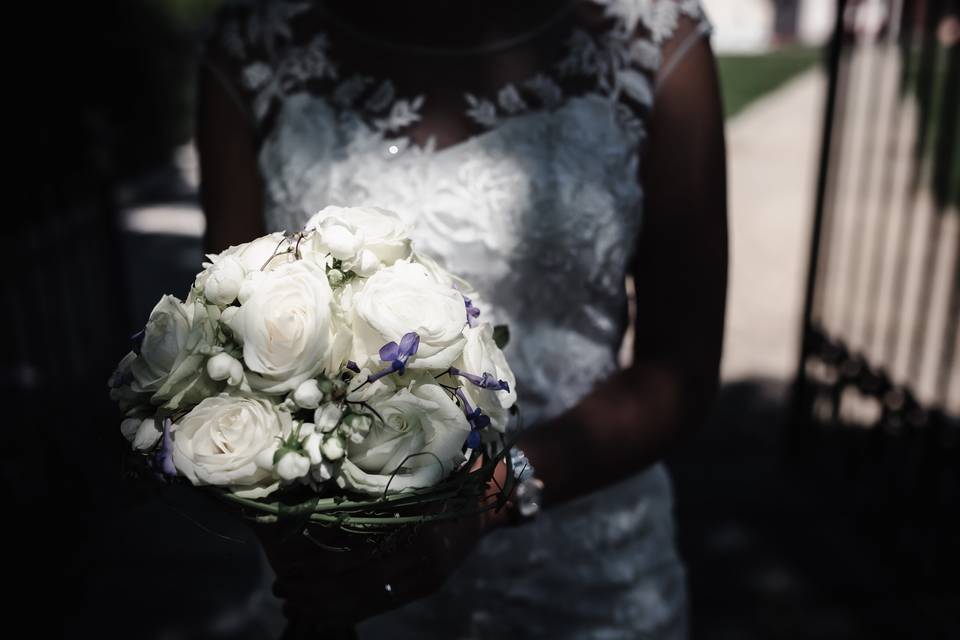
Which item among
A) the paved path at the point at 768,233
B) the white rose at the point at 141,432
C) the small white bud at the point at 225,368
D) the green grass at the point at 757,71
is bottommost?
the green grass at the point at 757,71

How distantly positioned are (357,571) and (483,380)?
1.29 ft

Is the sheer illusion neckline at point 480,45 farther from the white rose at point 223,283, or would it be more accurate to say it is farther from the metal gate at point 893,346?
the metal gate at point 893,346

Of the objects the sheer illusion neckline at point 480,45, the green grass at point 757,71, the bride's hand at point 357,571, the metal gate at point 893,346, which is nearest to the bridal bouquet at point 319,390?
the bride's hand at point 357,571

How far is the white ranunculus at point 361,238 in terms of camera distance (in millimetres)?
1189

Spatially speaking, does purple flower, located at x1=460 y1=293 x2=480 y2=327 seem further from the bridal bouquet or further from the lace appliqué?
the lace appliqué

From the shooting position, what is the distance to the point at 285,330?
3.60 feet

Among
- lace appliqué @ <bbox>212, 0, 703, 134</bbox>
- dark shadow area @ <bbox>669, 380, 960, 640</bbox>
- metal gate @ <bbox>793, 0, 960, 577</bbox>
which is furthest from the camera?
metal gate @ <bbox>793, 0, 960, 577</bbox>

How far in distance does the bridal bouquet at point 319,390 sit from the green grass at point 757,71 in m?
16.4

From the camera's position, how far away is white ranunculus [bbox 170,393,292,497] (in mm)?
1085

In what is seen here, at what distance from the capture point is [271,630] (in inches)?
84.0

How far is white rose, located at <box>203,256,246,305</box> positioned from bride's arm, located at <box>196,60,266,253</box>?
76 centimetres

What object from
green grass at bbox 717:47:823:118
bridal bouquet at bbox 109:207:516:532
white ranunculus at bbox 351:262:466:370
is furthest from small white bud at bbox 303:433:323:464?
green grass at bbox 717:47:823:118

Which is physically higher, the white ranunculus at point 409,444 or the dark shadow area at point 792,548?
the white ranunculus at point 409,444

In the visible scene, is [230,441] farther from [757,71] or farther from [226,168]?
[757,71]
